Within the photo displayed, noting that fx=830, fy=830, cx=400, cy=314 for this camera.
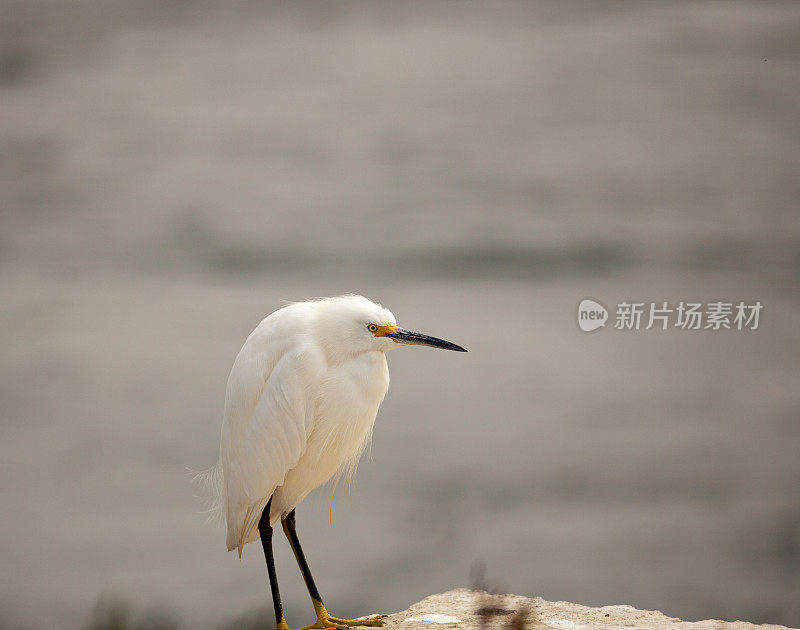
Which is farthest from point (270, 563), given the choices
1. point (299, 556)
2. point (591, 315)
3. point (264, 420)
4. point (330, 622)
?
point (591, 315)

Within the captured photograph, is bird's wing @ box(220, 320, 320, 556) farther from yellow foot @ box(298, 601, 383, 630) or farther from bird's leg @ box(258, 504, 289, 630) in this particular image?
yellow foot @ box(298, 601, 383, 630)

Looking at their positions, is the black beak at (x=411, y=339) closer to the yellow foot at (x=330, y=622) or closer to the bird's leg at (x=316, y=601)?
the bird's leg at (x=316, y=601)

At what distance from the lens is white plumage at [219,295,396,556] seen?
8.62 ft

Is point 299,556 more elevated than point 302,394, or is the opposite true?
point 302,394

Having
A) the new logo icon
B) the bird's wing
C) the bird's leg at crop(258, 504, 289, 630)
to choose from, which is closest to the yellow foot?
the bird's leg at crop(258, 504, 289, 630)

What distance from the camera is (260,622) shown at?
12.5 feet

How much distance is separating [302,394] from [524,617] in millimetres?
993

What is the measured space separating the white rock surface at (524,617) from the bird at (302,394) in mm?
415

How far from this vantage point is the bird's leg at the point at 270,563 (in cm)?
271

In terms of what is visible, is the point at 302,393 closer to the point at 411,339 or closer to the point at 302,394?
the point at 302,394

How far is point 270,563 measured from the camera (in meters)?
2.72

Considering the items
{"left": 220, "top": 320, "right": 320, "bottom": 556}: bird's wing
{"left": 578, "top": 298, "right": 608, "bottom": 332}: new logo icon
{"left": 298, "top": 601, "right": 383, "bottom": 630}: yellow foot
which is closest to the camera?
{"left": 220, "top": 320, "right": 320, "bottom": 556}: bird's wing

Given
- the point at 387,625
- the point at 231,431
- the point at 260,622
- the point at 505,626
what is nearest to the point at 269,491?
the point at 231,431

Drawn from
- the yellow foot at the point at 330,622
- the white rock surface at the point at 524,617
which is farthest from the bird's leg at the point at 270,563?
the white rock surface at the point at 524,617
